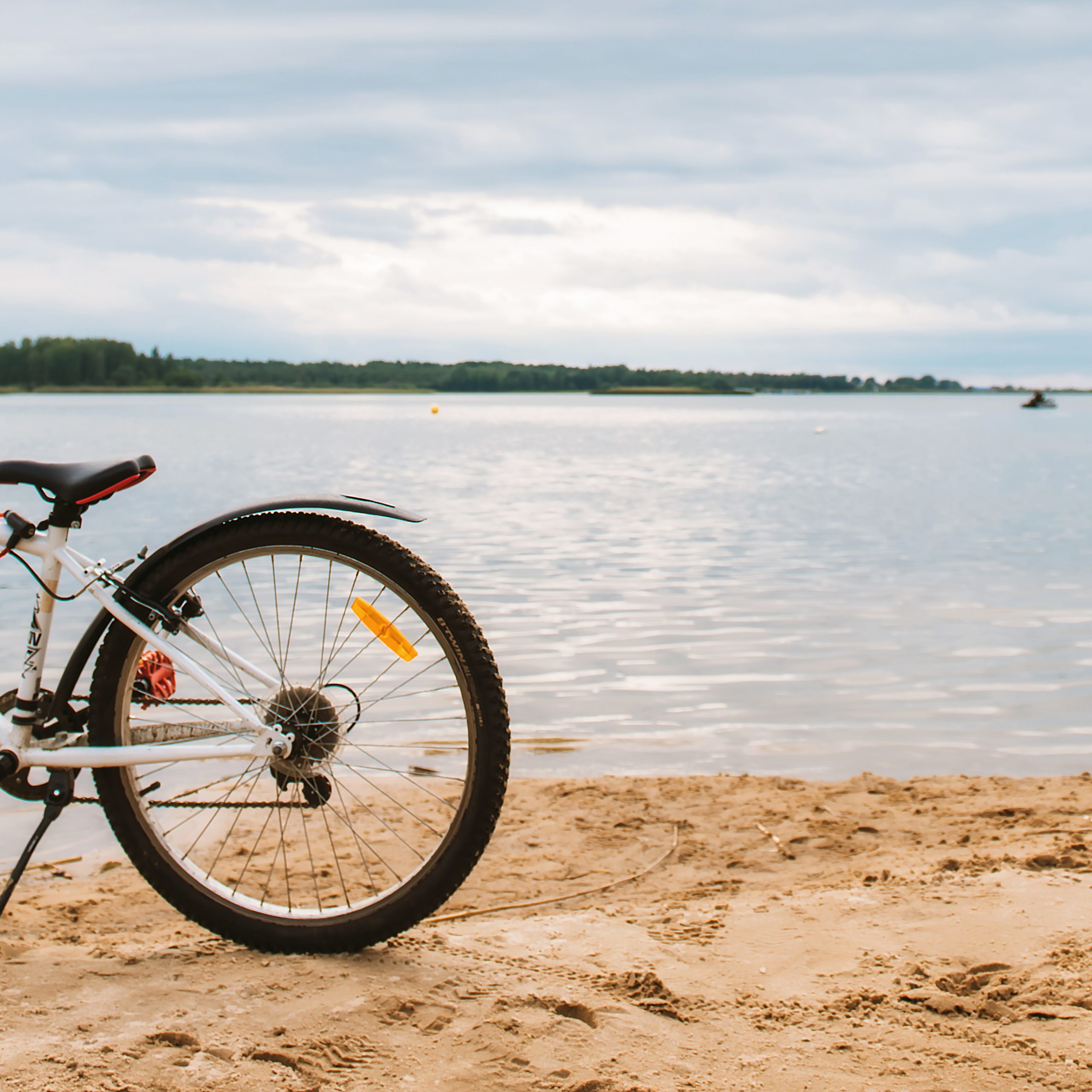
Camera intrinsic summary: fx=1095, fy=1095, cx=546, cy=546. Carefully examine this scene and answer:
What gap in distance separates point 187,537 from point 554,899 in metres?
1.79

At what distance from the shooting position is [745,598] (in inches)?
443

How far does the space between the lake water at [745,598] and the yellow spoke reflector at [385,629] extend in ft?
8.22

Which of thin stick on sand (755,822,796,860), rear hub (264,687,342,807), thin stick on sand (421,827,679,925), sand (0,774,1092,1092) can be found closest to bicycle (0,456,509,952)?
rear hub (264,687,342,807)

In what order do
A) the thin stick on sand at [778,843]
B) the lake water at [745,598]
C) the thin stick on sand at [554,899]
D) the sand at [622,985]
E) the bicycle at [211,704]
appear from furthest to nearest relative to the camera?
1. the lake water at [745,598]
2. the thin stick on sand at [778,843]
3. the thin stick on sand at [554,899]
4. the bicycle at [211,704]
5. the sand at [622,985]

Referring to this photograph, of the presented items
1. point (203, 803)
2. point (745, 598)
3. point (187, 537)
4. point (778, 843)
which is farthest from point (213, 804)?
point (745, 598)

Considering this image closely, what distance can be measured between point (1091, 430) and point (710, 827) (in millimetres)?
83286

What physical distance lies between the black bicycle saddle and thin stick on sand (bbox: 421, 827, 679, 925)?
159cm

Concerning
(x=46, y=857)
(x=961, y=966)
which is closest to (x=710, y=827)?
(x=961, y=966)

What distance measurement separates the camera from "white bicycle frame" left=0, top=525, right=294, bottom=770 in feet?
10.0

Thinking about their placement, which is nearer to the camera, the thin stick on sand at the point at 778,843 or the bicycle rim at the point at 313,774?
the bicycle rim at the point at 313,774

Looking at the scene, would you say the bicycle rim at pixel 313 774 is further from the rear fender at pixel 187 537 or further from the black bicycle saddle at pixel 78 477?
the black bicycle saddle at pixel 78 477

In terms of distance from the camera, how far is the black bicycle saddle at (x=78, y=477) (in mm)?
3080

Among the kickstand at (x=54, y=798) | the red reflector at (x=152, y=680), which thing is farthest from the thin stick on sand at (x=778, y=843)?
the kickstand at (x=54, y=798)

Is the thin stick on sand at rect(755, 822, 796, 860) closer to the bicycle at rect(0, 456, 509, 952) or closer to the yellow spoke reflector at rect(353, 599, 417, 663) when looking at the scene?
the bicycle at rect(0, 456, 509, 952)
